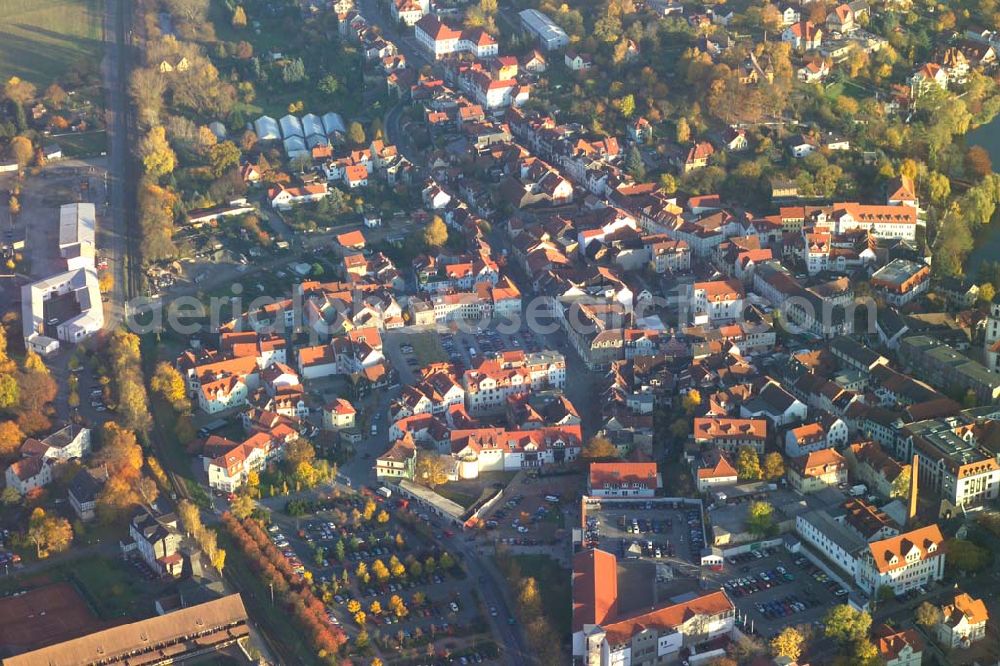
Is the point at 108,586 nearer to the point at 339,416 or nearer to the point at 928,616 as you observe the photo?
the point at 339,416

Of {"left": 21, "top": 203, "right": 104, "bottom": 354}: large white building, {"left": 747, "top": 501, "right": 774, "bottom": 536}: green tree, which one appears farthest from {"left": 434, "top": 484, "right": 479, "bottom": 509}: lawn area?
{"left": 21, "top": 203, "right": 104, "bottom": 354}: large white building

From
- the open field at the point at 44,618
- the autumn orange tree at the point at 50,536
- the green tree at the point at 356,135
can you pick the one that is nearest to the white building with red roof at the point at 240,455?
the autumn orange tree at the point at 50,536

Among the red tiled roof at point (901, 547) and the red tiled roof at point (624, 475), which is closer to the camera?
the red tiled roof at point (901, 547)

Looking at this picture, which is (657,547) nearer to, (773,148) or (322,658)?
(322,658)

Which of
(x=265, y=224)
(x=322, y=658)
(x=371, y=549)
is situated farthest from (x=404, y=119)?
(x=322, y=658)

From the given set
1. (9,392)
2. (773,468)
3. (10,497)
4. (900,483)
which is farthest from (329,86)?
(900,483)

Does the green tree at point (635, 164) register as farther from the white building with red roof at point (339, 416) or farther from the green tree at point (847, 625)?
the green tree at point (847, 625)
